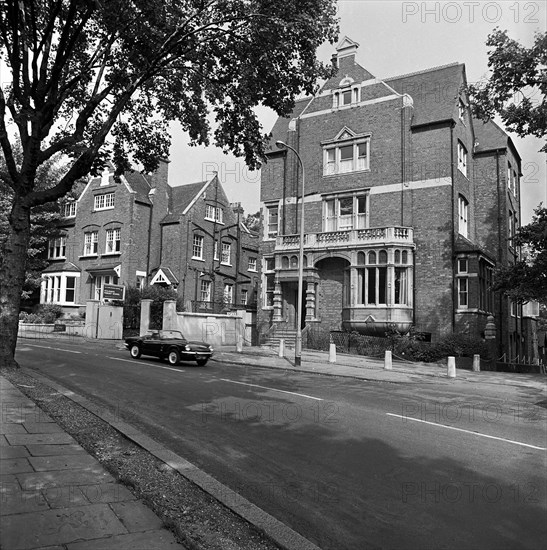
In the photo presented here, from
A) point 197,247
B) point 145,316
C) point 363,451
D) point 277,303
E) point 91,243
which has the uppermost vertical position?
point 91,243

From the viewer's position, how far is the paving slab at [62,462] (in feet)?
17.1

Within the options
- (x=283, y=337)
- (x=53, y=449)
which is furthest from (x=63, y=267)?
(x=53, y=449)

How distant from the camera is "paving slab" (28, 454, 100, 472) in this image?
520 centimetres

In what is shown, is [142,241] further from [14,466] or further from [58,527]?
[58,527]

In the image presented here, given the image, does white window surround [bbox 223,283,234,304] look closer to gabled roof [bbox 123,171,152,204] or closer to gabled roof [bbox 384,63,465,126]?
gabled roof [bbox 123,171,152,204]

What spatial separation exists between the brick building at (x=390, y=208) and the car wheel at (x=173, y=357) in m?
10.8

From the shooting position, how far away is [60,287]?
39.9 metres

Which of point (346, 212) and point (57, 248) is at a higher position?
point (346, 212)

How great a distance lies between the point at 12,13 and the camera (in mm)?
10570

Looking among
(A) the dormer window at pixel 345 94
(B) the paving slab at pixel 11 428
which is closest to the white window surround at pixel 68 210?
(A) the dormer window at pixel 345 94

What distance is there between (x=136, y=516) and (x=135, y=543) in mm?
511

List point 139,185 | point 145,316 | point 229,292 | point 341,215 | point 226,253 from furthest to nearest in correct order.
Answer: point 226,253 → point 229,292 → point 139,185 → point 145,316 → point 341,215

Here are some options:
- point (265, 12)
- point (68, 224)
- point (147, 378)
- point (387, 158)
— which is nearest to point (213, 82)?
point (265, 12)

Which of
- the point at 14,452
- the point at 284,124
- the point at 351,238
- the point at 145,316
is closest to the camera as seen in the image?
the point at 14,452
